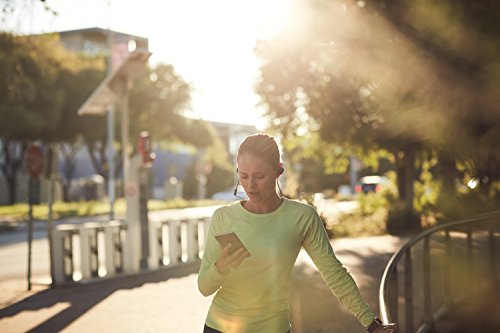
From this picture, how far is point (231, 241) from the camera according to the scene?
2609 mm

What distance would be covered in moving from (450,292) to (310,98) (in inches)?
420

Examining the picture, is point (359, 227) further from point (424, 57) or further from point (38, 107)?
point (38, 107)

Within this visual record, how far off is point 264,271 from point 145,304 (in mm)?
6456

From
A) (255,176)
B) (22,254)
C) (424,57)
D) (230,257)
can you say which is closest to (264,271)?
(230,257)

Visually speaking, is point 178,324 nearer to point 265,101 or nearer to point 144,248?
point 144,248

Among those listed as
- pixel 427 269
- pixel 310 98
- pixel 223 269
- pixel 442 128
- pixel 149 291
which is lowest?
pixel 149 291

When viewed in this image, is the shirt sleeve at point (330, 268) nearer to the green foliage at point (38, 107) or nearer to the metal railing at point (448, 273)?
the metal railing at point (448, 273)

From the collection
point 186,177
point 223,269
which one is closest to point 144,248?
point 223,269

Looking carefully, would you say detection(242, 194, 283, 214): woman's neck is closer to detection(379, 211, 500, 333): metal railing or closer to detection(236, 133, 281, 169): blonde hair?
detection(236, 133, 281, 169): blonde hair

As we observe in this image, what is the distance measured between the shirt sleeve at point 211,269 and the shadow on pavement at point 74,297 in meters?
5.36

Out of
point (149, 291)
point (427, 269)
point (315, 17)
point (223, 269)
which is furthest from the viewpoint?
point (315, 17)

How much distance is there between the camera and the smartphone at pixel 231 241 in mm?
2604

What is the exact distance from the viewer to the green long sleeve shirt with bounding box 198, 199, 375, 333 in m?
2.75

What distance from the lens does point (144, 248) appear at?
493 inches
